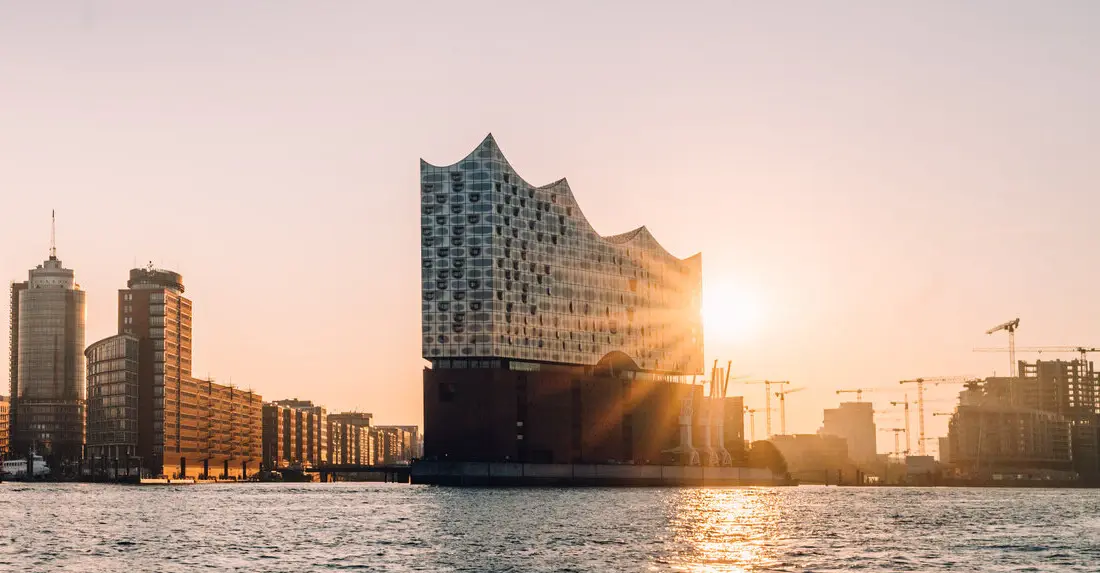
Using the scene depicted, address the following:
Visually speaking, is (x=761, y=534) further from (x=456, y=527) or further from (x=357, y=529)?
(x=357, y=529)

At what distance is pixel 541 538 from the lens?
11388 centimetres

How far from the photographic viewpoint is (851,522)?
143m

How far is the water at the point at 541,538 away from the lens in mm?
94188

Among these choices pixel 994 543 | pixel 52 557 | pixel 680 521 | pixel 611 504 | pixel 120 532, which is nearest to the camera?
pixel 52 557

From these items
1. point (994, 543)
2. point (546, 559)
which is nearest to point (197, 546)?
point (546, 559)

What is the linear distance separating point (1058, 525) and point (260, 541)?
3037 inches

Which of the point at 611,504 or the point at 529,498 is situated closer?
the point at 611,504

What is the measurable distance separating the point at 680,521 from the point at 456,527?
2364cm

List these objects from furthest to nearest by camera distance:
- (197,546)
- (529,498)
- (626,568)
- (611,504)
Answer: (529,498)
(611,504)
(197,546)
(626,568)

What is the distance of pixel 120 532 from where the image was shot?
4879 inches

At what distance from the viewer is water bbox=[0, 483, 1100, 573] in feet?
309

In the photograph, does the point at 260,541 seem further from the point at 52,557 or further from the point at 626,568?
the point at 626,568

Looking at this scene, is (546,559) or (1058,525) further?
(1058,525)

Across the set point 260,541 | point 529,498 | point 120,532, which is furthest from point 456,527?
point 529,498
